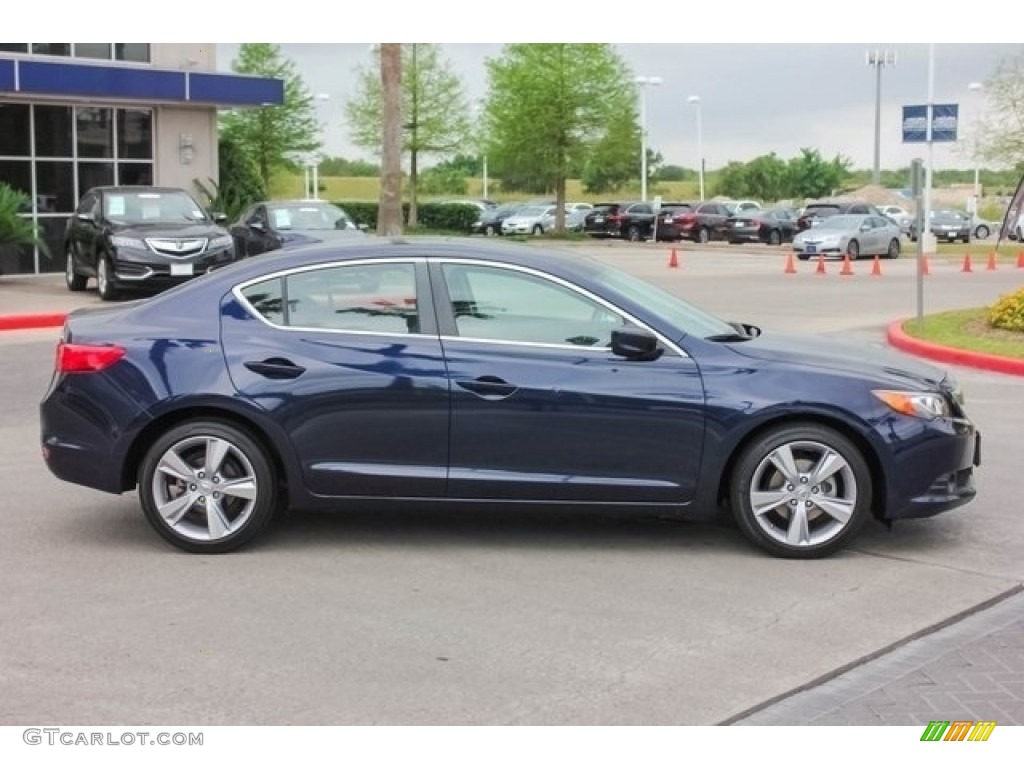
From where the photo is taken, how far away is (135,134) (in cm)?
2747

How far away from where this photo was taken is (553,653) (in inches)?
206

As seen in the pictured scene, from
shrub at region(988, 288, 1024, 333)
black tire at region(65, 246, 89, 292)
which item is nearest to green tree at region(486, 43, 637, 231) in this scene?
black tire at region(65, 246, 89, 292)

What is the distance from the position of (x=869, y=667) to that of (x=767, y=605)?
79 centimetres

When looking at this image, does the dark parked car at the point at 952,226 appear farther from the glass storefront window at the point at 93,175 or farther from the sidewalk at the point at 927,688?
the sidewalk at the point at 927,688

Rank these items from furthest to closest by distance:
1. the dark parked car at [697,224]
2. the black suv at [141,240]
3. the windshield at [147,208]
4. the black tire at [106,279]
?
the dark parked car at [697,224] < the windshield at [147,208] < the black tire at [106,279] < the black suv at [141,240]

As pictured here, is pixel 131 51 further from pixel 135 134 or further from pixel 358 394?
pixel 358 394

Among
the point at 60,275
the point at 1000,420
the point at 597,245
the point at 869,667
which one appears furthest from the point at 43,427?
the point at 597,245

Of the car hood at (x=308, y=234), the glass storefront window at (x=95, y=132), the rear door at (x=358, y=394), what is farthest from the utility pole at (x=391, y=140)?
the rear door at (x=358, y=394)

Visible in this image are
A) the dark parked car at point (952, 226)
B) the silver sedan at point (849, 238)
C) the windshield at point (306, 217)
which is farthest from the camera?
the dark parked car at point (952, 226)

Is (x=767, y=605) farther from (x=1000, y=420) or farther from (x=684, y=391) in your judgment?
(x=1000, y=420)

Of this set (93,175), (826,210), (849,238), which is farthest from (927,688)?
(826,210)

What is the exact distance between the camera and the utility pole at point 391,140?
90.2 feet

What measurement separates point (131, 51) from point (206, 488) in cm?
2294
